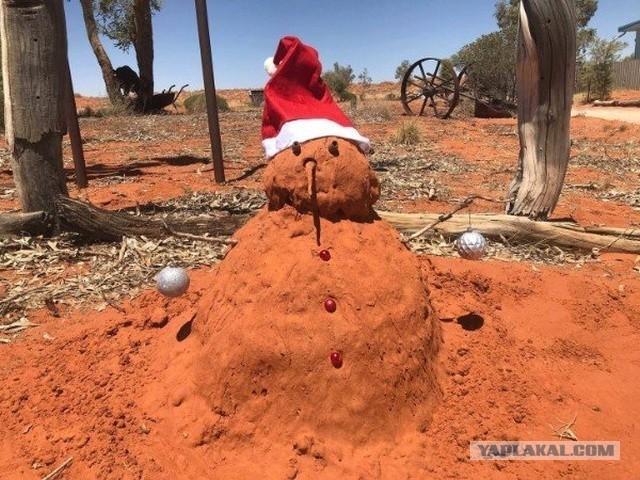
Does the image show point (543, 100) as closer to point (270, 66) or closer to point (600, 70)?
point (270, 66)

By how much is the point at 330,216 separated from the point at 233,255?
567 millimetres

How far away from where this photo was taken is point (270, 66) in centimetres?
259

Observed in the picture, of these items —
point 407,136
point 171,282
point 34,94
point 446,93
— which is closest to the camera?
point 171,282

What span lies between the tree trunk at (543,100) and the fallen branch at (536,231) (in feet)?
1.12

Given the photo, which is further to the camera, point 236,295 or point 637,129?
point 637,129

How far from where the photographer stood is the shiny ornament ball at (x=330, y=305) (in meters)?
2.28

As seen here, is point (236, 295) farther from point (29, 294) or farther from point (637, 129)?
point (637, 129)

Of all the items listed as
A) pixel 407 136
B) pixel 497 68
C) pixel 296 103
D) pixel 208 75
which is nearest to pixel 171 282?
pixel 296 103

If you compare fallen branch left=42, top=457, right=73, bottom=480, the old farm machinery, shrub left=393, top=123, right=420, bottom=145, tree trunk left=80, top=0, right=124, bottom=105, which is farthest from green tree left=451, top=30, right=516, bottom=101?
fallen branch left=42, top=457, right=73, bottom=480

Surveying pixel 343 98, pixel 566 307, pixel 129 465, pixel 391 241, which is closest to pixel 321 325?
pixel 391 241

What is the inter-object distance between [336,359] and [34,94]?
3.68 m

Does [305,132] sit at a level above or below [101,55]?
below

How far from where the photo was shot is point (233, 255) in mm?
2664

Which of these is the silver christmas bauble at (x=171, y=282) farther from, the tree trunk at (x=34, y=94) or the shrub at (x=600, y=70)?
the shrub at (x=600, y=70)
